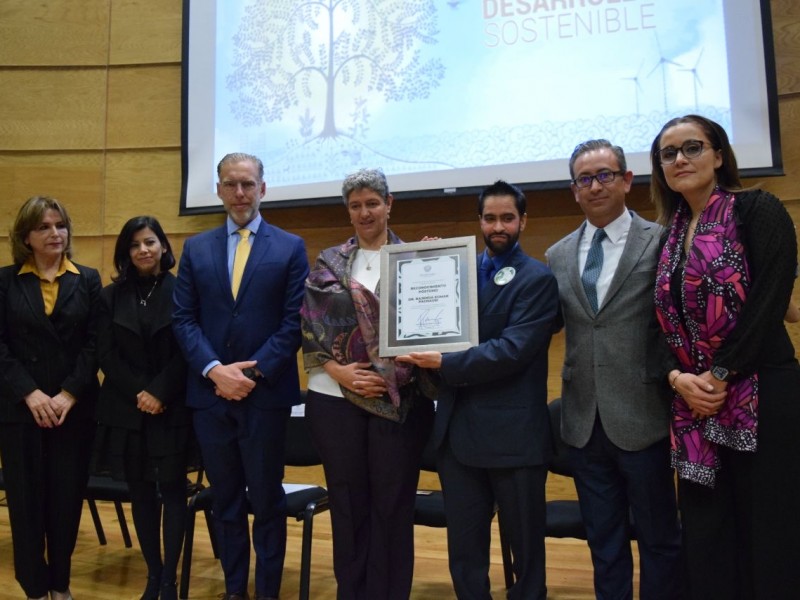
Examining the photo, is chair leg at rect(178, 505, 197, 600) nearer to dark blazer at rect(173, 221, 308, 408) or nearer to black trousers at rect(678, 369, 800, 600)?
dark blazer at rect(173, 221, 308, 408)

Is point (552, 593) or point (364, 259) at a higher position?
point (364, 259)

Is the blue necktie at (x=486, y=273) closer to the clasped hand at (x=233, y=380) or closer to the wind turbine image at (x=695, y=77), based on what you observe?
the clasped hand at (x=233, y=380)

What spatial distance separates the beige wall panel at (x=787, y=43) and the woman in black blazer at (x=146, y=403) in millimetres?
3176

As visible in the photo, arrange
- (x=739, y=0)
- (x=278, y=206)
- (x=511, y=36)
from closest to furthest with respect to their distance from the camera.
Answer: (x=739, y=0)
(x=511, y=36)
(x=278, y=206)

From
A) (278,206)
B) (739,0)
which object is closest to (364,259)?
(278,206)

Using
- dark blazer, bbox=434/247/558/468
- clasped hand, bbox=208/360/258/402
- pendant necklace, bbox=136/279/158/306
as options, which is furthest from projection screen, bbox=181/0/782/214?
clasped hand, bbox=208/360/258/402

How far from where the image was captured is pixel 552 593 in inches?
107

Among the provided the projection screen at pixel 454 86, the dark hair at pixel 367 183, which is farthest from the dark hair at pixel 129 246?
the projection screen at pixel 454 86

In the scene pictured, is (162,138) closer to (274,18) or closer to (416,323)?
(274,18)

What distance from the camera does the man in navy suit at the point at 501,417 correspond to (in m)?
1.99

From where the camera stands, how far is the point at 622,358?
200 cm

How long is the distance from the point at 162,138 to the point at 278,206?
1043 millimetres

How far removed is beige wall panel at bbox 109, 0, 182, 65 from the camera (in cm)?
449

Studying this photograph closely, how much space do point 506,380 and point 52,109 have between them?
400 centimetres
